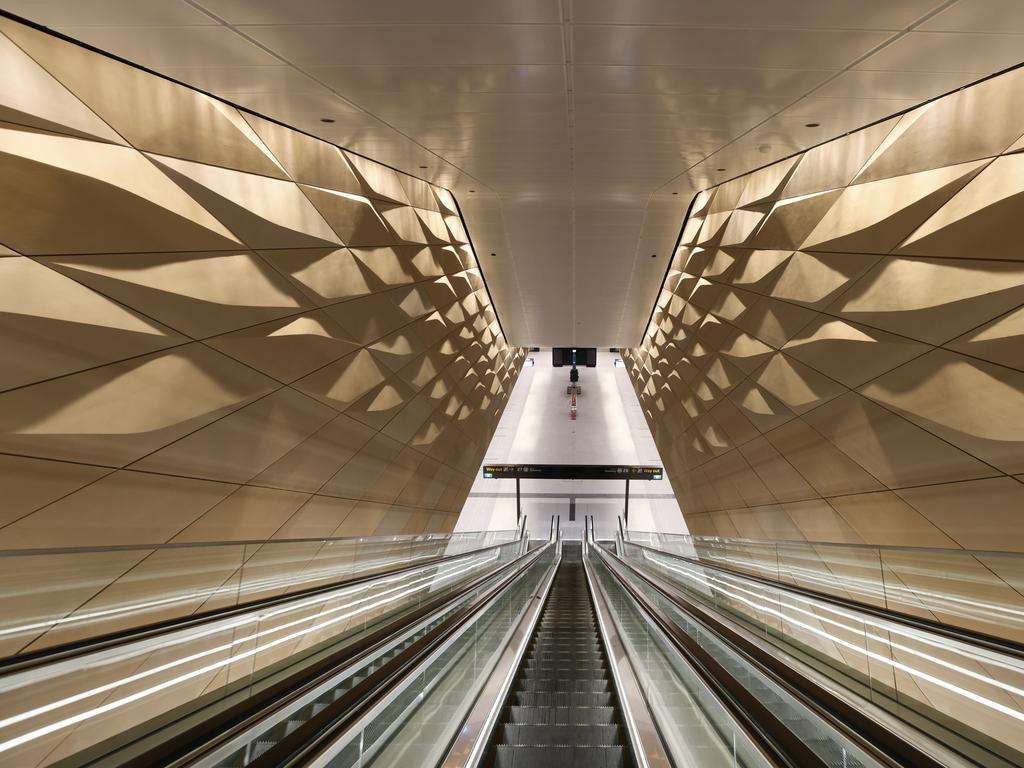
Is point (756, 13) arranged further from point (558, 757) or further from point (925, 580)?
point (558, 757)

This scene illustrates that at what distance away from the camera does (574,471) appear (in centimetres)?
3269

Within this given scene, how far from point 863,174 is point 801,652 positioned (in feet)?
17.1

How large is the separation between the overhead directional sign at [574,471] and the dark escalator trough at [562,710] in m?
23.2

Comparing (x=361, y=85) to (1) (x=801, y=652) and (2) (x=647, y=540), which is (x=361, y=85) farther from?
(2) (x=647, y=540)

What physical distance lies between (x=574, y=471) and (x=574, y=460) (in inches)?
29.6

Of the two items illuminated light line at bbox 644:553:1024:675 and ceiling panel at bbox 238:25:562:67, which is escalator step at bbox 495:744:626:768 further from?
ceiling panel at bbox 238:25:562:67

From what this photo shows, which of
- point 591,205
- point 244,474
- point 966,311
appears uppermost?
point 591,205

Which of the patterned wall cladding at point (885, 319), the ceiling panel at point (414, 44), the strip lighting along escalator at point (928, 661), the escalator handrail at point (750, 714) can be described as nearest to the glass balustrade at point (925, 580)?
the strip lighting along escalator at point (928, 661)

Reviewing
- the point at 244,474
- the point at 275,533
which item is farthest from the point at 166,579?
the point at 275,533

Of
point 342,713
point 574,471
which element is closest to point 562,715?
point 342,713

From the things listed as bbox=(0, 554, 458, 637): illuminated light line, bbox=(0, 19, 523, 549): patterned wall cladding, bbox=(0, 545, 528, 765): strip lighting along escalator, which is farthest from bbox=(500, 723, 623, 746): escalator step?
bbox=(0, 19, 523, 549): patterned wall cladding

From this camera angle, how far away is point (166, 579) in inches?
141

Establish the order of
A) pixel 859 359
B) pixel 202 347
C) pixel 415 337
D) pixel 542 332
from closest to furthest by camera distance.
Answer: pixel 202 347 < pixel 859 359 < pixel 415 337 < pixel 542 332

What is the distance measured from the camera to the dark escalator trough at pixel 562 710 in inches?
149
